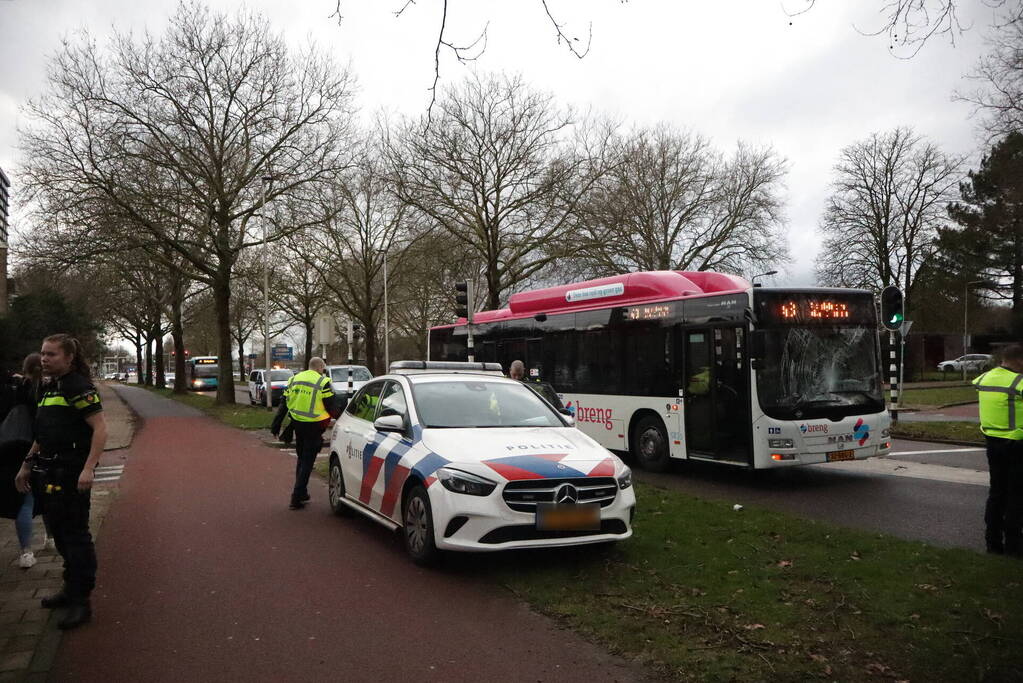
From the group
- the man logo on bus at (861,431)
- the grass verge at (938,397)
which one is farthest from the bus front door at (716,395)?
the grass verge at (938,397)

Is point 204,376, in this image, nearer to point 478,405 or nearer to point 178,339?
point 178,339

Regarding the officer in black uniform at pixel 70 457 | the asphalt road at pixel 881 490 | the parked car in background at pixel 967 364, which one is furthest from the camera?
the parked car in background at pixel 967 364

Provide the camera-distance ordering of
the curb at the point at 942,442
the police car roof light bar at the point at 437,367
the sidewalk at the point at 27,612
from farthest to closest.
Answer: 1. the curb at the point at 942,442
2. the police car roof light bar at the point at 437,367
3. the sidewalk at the point at 27,612

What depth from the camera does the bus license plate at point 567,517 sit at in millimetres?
6133

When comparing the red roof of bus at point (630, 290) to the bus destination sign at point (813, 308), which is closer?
the bus destination sign at point (813, 308)

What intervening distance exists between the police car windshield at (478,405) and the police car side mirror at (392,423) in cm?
19

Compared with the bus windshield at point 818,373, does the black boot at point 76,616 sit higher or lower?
lower

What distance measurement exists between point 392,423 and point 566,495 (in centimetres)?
176

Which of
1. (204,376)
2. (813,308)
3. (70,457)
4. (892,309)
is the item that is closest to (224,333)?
(892,309)

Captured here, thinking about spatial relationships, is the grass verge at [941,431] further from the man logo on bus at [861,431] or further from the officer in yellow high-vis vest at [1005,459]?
the officer in yellow high-vis vest at [1005,459]

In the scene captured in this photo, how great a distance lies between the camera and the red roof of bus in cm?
1270

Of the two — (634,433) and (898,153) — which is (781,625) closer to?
(634,433)

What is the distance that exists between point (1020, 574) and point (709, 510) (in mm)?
3095

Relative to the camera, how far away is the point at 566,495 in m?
6.19
